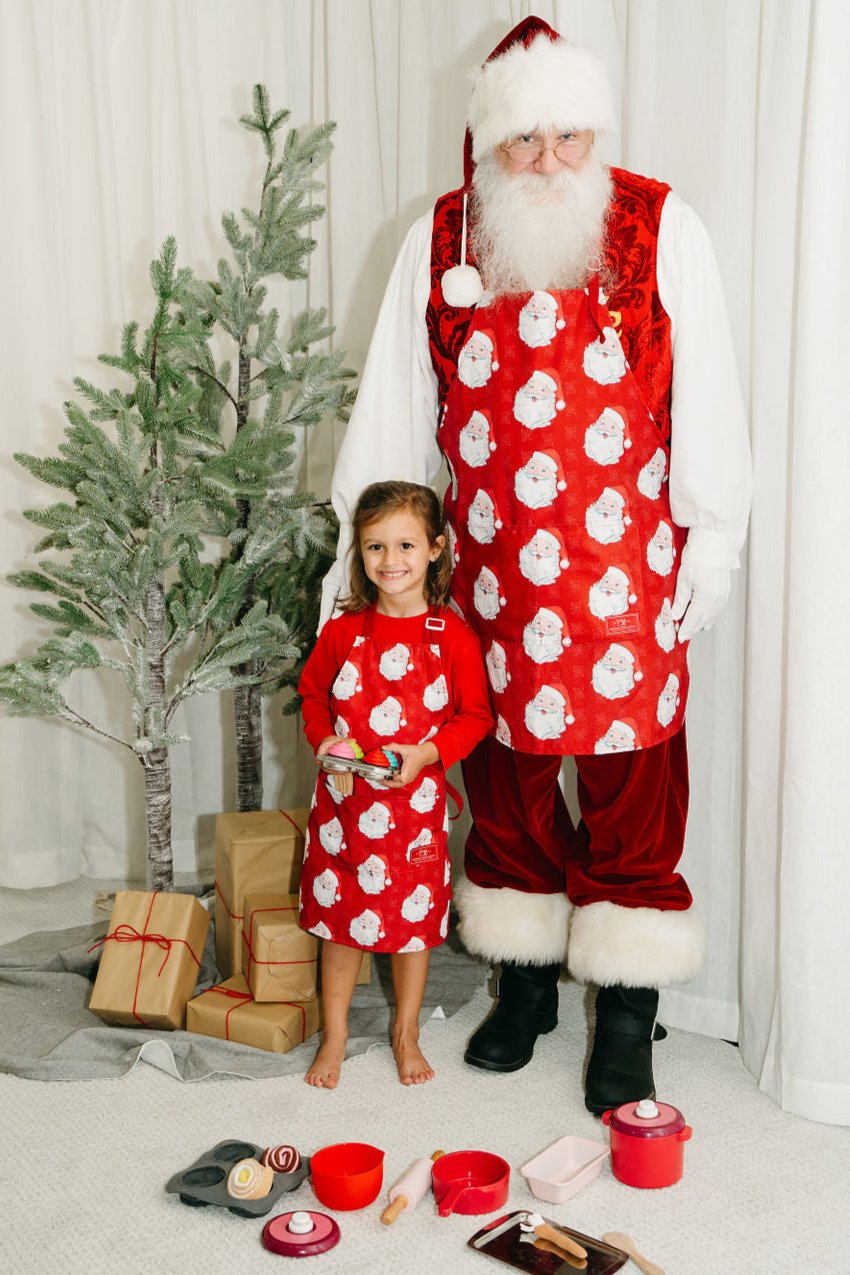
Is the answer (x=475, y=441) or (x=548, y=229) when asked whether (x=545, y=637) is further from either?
(x=548, y=229)

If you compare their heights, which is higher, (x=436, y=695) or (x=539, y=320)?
(x=539, y=320)

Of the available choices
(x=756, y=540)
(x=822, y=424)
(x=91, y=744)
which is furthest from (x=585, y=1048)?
(x=91, y=744)

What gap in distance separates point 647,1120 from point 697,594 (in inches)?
31.5

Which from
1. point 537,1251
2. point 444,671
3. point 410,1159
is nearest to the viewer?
point 537,1251

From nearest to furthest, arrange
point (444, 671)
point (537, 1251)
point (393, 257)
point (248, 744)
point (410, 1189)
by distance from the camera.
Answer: point (537, 1251) < point (410, 1189) < point (444, 671) < point (248, 744) < point (393, 257)

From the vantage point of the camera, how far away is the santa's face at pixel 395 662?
203cm

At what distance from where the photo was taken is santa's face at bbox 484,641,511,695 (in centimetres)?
202

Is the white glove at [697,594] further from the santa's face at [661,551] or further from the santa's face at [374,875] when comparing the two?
the santa's face at [374,875]

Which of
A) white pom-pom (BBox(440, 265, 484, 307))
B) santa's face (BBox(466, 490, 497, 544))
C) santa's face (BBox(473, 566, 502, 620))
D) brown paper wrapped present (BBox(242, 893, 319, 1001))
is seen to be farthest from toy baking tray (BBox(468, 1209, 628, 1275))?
white pom-pom (BBox(440, 265, 484, 307))

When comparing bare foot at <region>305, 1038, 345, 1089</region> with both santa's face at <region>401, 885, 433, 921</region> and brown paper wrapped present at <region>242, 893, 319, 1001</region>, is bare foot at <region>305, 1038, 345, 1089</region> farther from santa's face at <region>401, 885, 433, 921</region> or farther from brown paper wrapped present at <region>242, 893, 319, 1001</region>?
santa's face at <region>401, 885, 433, 921</region>

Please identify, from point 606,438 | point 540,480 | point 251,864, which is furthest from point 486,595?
point 251,864

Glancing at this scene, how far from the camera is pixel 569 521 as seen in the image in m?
1.92

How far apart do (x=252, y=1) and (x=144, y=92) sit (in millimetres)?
334

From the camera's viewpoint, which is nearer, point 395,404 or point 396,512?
point 396,512
